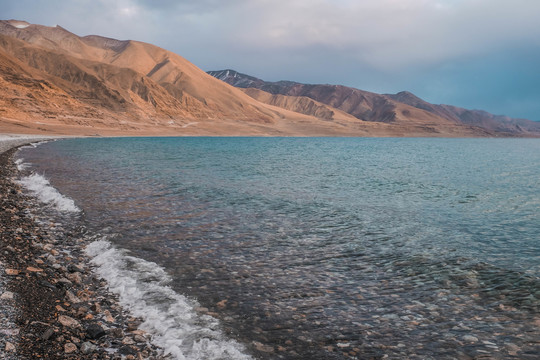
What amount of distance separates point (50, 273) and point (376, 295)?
636cm

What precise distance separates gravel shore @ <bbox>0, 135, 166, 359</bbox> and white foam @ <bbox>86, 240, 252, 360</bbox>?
0.69 ft

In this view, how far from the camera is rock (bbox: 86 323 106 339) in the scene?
5.32 metres

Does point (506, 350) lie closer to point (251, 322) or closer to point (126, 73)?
point (251, 322)

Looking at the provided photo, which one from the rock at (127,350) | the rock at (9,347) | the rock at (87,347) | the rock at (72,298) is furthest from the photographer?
the rock at (72,298)

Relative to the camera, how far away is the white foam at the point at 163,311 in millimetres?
5340

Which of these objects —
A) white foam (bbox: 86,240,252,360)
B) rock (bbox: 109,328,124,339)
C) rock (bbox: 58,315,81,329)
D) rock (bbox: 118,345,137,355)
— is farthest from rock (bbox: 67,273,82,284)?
rock (bbox: 118,345,137,355)

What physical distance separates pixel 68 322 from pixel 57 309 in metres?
0.50

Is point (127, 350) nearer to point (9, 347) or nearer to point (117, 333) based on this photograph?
point (117, 333)

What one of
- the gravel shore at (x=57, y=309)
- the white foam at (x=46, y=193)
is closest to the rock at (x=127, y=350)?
the gravel shore at (x=57, y=309)

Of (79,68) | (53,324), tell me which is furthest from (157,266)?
(79,68)

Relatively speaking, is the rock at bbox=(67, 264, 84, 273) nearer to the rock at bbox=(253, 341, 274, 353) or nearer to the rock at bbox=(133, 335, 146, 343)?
the rock at bbox=(133, 335, 146, 343)

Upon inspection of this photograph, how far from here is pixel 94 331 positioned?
539cm

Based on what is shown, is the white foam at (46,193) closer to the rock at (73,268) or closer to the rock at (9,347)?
the rock at (73,268)

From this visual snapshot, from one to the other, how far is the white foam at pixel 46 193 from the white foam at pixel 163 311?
19.6 ft
